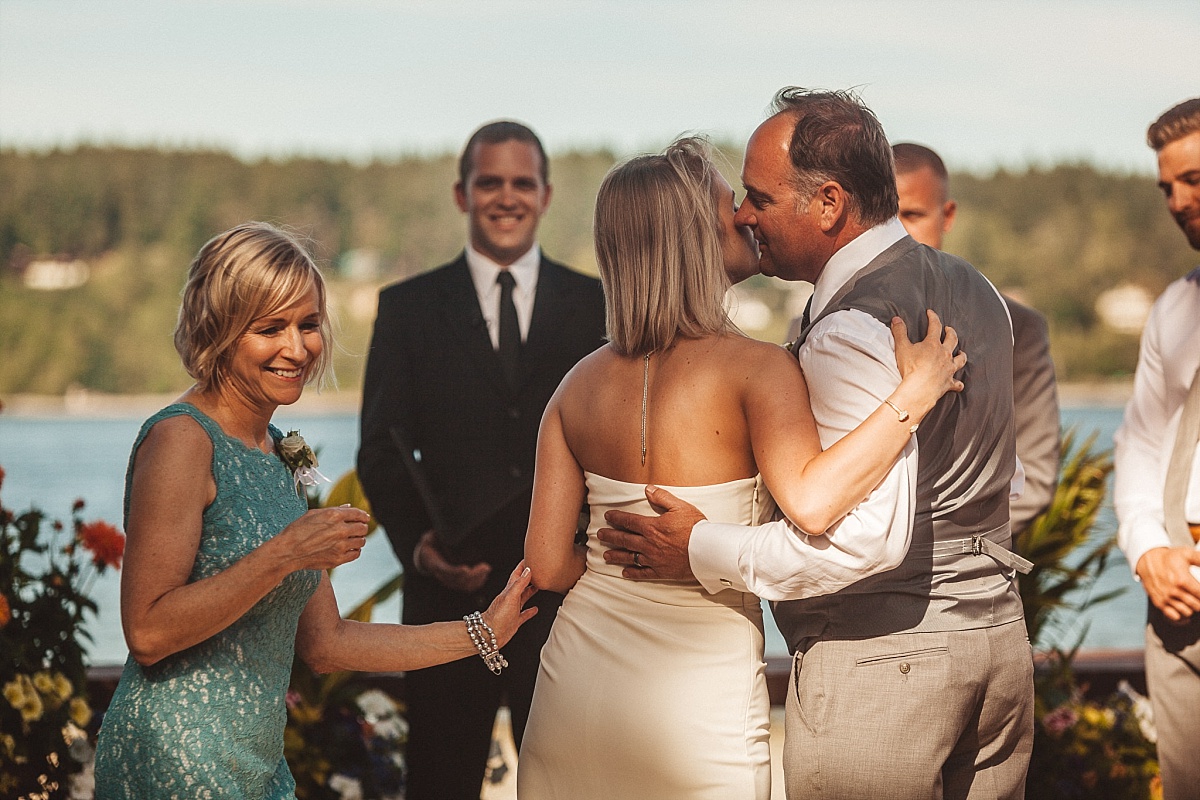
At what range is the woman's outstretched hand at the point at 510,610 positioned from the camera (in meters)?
2.30

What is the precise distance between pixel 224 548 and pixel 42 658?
175 cm

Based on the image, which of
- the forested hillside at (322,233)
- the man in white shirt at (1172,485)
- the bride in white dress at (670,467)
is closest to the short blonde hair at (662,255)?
the bride in white dress at (670,467)

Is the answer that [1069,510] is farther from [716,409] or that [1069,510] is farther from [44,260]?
[44,260]

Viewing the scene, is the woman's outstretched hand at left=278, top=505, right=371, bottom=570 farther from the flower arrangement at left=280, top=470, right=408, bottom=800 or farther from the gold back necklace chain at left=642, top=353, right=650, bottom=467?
the flower arrangement at left=280, top=470, right=408, bottom=800

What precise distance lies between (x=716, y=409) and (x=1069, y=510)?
10.6 feet

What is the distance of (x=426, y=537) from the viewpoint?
3.42 metres

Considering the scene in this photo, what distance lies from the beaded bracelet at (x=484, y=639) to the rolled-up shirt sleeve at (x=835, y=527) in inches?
16.8

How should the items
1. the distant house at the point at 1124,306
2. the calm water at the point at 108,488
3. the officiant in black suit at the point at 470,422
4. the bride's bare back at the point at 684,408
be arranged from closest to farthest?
the bride's bare back at the point at 684,408 < the officiant in black suit at the point at 470,422 < the calm water at the point at 108,488 < the distant house at the point at 1124,306

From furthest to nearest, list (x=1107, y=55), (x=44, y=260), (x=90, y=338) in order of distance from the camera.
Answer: (x=1107, y=55) < (x=44, y=260) < (x=90, y=338)

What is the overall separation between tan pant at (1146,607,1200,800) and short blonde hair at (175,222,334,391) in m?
2.32

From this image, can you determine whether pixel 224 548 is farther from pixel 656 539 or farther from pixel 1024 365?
pixel 1024 365

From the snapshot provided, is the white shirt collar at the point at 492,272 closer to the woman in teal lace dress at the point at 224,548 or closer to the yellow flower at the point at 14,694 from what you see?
the woman in teal lace dress at the point at 224,548

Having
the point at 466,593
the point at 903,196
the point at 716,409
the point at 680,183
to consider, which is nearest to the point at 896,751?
the point at 716,409

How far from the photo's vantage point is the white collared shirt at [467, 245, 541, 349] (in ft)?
11.9
